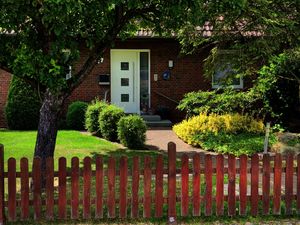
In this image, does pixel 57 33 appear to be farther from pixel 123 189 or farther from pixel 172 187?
pixel 172 187

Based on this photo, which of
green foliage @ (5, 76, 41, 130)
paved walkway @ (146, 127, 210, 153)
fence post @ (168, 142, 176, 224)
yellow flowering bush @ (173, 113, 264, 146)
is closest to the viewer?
fence post @ (168, 142, 176, 224)

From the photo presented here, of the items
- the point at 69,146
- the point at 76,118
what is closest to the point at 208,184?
the point at 69,146

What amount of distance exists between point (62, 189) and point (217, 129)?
799cm

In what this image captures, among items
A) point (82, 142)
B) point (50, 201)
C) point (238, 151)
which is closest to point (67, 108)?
point (82, 142)

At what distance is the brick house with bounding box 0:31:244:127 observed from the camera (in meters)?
18.7

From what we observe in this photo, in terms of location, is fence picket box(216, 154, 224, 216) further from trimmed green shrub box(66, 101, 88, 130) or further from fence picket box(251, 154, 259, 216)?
trimmed green shrub box(66, 101, 88, 130)

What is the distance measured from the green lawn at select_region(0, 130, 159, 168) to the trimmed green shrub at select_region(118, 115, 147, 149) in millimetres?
259

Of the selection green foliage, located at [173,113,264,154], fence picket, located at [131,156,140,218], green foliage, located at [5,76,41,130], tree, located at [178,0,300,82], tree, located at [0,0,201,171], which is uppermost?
tree, located at [178,0,300,82]

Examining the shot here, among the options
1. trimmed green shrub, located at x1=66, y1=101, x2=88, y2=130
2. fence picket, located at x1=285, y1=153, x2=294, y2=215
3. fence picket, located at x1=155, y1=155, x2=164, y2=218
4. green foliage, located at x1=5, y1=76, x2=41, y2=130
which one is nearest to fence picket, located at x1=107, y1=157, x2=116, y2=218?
fence picket, located at x1=155, y1=155, x2=164, y2=218

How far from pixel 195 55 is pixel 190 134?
572cm

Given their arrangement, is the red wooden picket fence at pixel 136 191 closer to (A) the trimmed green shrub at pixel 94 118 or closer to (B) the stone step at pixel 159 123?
(A) the trimmed green shrub at pixel 94 118

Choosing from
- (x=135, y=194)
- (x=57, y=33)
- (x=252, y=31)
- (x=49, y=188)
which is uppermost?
(x=252, y=31)

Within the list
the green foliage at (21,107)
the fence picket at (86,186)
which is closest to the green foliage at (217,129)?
the green foliage at (21,107)

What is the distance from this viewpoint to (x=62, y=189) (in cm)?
646
